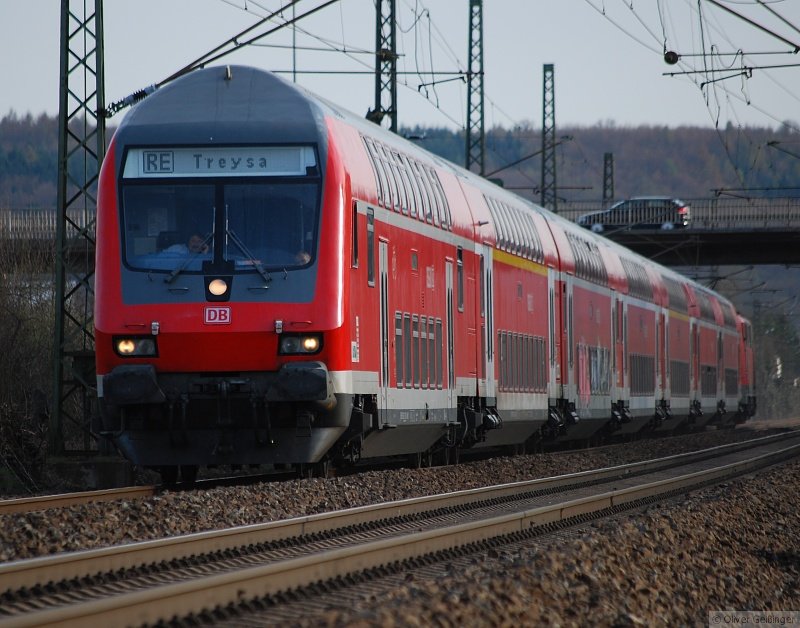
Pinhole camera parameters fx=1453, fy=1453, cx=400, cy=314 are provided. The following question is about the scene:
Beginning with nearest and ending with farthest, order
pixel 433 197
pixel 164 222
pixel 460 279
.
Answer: pixel 164 222, pixel 433 197, pixel 460 279

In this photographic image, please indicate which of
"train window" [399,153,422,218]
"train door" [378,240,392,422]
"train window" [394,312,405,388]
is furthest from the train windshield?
"train window" [399,153,422,218]

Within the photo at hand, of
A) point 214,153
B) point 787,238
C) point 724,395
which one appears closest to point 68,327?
point 214,153

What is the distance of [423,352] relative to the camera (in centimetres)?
1670

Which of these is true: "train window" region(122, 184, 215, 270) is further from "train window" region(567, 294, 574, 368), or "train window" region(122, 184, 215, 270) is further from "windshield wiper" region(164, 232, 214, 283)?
"train window" region(567, 294, 574, 368)

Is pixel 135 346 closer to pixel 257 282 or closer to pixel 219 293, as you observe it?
pixel 219 293

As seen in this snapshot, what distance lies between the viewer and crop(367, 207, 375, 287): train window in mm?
14719

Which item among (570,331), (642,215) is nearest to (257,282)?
(570,331)

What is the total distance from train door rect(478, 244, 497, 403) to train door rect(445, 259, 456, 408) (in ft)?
5.29

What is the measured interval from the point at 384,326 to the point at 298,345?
6.91ft

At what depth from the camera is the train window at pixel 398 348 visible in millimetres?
15711

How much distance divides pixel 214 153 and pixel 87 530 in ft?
15.2

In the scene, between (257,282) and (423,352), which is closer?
(257,282)

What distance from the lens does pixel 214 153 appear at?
540 inches

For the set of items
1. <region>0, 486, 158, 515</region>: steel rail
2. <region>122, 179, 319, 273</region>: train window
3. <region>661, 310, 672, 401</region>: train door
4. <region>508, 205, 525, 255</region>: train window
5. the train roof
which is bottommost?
<region>0, 486, 158, 515</region>: steel rail
